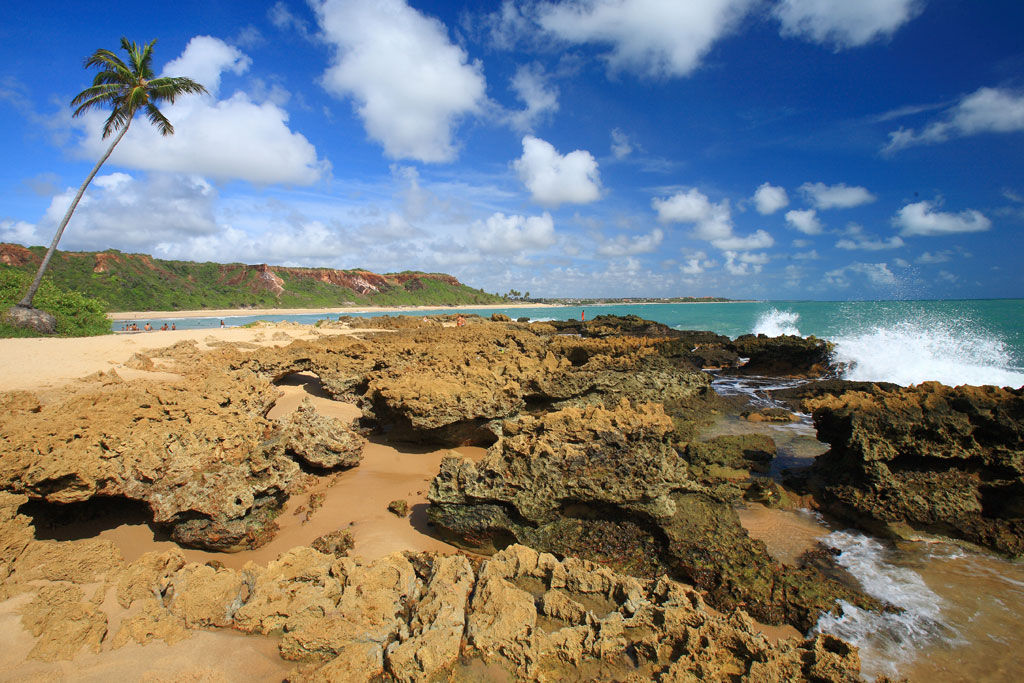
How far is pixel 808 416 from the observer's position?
10.7m

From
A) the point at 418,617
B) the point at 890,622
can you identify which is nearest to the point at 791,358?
the point at 890,622

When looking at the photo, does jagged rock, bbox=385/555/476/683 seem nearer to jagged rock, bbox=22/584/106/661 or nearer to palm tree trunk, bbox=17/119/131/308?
jagged rock, bbox=22/584/106/661

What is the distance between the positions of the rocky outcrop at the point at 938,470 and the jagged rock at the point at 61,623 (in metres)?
7.42

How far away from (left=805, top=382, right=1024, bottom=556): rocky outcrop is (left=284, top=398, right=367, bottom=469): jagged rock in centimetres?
649

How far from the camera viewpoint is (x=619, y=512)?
4469 millimetres

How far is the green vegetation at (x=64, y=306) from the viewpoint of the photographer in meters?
16.2

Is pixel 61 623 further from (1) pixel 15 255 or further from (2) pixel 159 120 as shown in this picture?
(1) pixel 15 255

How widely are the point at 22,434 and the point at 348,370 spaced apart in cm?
553

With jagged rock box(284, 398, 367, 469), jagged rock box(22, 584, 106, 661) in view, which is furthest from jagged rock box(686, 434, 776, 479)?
jagged rock box(22, 584, 106, 661)

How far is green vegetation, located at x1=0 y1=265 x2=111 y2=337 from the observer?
16.2 meters

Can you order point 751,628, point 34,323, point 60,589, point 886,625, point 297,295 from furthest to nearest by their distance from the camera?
point 297,295 < point 34,323 < point 886,625 < point 60,589 < point 751,628

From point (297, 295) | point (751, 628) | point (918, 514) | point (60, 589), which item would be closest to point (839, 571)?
point (918, 514)

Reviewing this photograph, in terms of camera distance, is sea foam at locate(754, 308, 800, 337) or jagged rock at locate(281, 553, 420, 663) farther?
sea foam at locate(754, 308, 800, 337)

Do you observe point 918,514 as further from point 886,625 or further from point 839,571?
point 886,625
